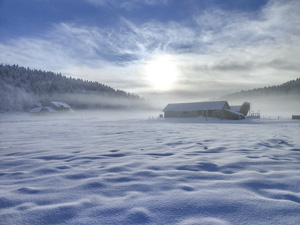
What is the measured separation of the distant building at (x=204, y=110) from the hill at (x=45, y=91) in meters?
67.8

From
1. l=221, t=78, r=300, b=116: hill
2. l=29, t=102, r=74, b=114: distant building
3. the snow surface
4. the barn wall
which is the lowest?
the snow surface

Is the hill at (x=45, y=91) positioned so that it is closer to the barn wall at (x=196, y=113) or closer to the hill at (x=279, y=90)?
the barn wall at (x=196, y=113)

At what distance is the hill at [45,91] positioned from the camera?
81938mm

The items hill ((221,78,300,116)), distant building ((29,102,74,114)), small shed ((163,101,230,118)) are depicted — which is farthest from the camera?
hill ((221,78,300,116))

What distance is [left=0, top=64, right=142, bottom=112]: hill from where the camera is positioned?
3226 inches

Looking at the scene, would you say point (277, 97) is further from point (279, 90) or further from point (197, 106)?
point (197, 106)

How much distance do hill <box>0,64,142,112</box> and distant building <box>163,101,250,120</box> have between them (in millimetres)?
67753

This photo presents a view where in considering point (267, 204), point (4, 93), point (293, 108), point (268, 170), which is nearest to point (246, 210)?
point (267, 204)

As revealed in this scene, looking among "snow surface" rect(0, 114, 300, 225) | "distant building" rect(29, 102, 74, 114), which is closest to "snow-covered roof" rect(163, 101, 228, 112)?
"snow surface" rect(0, 114, 300, 225)

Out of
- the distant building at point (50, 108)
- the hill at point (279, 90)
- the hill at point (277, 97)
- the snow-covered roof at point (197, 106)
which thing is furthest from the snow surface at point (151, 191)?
the hill at point (279, 90)

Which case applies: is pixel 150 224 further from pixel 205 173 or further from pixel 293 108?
pixel 293 108

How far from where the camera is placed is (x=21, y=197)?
2.75 metres

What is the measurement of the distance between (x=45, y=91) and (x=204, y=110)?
9263 cm

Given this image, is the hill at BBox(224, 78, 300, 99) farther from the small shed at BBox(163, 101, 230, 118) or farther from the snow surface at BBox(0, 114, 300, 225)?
the snow surface at BBox(0, 114, 300, 225)
